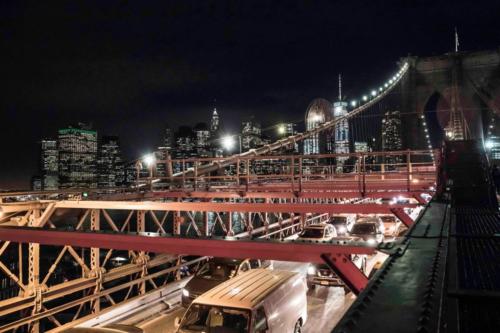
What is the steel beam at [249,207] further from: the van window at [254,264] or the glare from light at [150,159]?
the glare from light at [150,159]

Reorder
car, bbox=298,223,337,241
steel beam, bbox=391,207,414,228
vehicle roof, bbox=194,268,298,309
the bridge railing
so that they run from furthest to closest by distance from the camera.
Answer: car, bbox=298,223,337,241
the bridge railing
steel beam, bbox=391,207,414,228
vehicle roof, bbox=194,268,298,309

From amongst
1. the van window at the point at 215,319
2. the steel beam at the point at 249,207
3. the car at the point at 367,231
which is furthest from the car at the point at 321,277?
the van window at the point at 215,319

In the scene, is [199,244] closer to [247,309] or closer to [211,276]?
[247,309]

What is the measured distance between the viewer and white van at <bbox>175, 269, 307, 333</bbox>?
6.48m

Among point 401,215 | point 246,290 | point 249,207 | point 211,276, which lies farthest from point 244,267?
point 401,215

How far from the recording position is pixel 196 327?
677 centimetres

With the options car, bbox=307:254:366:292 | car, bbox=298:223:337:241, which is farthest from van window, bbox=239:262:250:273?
car, bbox=298:223:337:241

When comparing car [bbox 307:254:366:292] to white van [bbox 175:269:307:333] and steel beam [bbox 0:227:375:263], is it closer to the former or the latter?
white van [bbox 175:269:307:333]

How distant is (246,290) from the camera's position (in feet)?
23.6

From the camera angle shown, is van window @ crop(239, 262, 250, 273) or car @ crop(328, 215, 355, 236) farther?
car @ crop(328, 215, 355, 236)

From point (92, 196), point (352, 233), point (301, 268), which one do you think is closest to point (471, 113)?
point (352, 233)

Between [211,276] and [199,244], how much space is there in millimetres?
5551

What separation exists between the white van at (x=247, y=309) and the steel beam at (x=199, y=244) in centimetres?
179

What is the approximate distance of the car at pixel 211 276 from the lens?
10023 millimetres
